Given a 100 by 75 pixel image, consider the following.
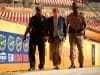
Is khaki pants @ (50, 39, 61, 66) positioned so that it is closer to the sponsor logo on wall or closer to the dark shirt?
the dark shirt

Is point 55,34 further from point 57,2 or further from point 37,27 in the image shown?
point 57,2

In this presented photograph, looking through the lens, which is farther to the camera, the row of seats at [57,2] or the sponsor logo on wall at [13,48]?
the row of seats at [57,2]

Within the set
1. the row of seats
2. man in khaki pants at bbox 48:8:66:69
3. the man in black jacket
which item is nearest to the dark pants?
the man in black jacket

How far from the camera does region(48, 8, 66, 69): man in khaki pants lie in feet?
17.9

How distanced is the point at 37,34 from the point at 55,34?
1.09ft

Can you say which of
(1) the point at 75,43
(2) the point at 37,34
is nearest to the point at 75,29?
(1) the point at 75,43

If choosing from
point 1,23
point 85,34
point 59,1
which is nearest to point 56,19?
point 59,1

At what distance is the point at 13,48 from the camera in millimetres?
4930

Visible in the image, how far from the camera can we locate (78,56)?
5.84 metres

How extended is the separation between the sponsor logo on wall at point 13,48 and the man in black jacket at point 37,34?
0.10 m

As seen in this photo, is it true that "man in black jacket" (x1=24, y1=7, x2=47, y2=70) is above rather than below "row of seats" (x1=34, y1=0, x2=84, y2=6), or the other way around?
below

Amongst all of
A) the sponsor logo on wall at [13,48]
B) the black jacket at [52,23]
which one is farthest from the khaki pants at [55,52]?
the sponsor logo on wall at [13,48]

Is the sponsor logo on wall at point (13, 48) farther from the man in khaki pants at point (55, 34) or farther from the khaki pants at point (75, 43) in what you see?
the khaki pants at point (75, 43)

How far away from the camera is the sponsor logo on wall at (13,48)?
478cm
